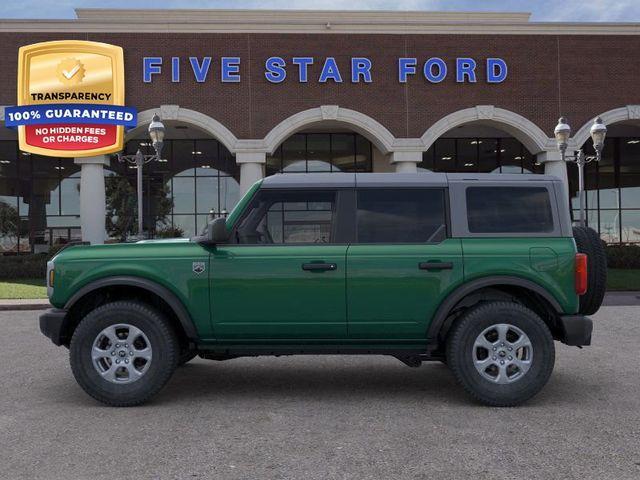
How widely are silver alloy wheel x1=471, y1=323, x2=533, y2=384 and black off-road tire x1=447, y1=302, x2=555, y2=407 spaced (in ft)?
0.09

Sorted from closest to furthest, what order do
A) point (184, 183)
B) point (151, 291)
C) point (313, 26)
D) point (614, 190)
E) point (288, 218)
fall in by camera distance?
point (151, 291), point (288, 218), point (313, 26), point (184, 183), point (614, 190)

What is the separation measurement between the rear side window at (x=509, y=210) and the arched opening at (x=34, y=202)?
28.9 meters

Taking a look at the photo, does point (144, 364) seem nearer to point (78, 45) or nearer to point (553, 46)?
point (78, 45)

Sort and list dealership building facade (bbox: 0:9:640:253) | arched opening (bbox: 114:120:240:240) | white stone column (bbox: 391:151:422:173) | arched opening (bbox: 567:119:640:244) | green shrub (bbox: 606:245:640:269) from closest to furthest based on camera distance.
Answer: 1. dealership building facade (bbox: 0:9:640:253)
2. green shrub (bbox: 606:245:640:269)
3. white stone column (bbox: 391:151:422:173)
4. arched opening (bbox: 114:120:240:240)
5. arched opening (bbox: 567:119:640:244)

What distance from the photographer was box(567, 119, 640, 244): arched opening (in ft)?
108

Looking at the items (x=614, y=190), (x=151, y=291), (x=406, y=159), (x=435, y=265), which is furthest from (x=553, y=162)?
(x=151, y=291)

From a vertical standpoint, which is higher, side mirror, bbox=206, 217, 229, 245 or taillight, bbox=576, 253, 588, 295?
side mirror, bbox=206, 217, 229, 245

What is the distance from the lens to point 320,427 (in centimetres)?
469

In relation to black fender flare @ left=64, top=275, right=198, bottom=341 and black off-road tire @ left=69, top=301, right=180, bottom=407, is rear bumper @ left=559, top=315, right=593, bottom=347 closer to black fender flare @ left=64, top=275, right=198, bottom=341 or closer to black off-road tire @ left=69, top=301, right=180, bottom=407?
black fender flare @ left=64, top=275, right=198, bottom=341

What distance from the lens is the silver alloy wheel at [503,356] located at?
17.2 feet

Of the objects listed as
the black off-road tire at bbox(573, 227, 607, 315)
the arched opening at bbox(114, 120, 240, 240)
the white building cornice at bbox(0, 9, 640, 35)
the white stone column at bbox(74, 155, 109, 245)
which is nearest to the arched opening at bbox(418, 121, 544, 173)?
the white building cornice at bbox(0, 9, 640, 35)

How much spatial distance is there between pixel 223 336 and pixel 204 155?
25.9m

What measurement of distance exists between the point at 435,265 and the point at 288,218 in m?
1.39

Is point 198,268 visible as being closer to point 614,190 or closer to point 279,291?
point 279,291
